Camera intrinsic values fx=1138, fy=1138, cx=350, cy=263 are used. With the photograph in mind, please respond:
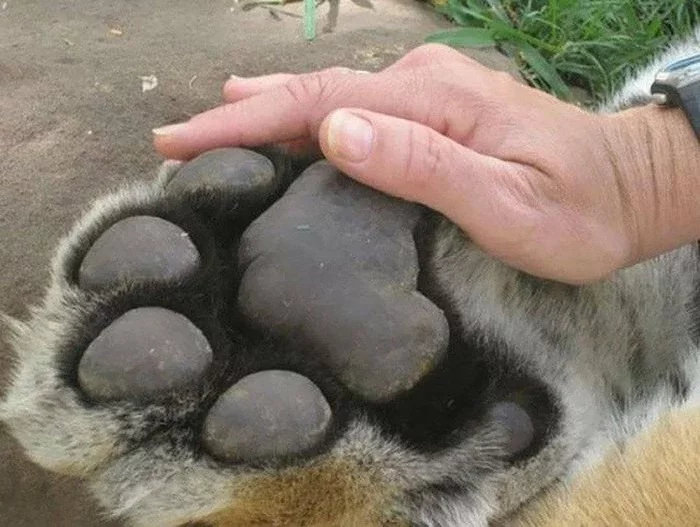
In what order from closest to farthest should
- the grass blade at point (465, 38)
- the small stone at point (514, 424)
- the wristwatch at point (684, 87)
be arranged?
the small stone at point (514, 424) < the wristwatch at point (684, 87) < the grass blade at point (465, 38)

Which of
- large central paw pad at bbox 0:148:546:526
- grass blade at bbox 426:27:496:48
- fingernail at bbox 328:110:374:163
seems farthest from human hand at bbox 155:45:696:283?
grass blade at bbox 426:27:496:48

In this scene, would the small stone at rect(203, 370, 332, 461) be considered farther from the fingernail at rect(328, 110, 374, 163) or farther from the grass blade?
the grass blade

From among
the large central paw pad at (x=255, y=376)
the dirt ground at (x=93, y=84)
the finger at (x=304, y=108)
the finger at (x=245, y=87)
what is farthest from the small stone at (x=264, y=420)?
the finger at (x=245, y=87)

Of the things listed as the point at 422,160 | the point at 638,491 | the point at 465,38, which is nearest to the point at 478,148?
the point at 422,160

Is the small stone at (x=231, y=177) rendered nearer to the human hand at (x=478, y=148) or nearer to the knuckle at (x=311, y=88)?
the human hand at (x=478, y=148)

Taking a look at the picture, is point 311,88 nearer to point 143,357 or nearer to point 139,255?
point 139,255

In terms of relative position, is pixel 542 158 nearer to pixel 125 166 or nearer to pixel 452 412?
pixel 452 412
